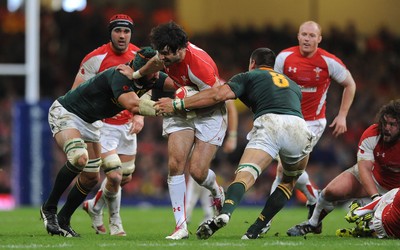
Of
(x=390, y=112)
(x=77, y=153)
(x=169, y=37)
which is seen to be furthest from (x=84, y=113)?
(x=390, y=112)

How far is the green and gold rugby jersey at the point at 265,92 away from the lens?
948cm

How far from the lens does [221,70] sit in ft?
72.8

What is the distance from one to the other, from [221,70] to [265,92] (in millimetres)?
12719

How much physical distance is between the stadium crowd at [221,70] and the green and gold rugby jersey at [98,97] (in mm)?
9005

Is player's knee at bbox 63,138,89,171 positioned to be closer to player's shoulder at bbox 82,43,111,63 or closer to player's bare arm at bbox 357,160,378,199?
player's shoulder at bbox 82,43,111,63

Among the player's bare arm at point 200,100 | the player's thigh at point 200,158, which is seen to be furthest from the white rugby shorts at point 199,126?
the player's bare arm at point 200,100

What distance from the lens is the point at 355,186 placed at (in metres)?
10.6

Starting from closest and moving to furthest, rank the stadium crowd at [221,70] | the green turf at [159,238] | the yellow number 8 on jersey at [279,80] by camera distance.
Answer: the green turf at [159,238] → the yellow number 8 on jersey at [279,80] → the stadium crowd at [221,70]

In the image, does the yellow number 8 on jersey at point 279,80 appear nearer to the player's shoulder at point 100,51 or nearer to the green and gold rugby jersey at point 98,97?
the green and gold rugby jersey at point 98,97

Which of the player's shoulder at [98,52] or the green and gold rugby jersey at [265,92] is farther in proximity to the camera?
the player's shoulder at [98,52]

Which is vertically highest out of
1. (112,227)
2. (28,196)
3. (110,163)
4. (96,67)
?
(96,67)

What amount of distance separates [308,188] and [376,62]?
439 inches

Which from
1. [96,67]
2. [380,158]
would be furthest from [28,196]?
[380,158]

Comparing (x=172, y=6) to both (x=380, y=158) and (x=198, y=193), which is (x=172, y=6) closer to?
(x=198, y=193)
